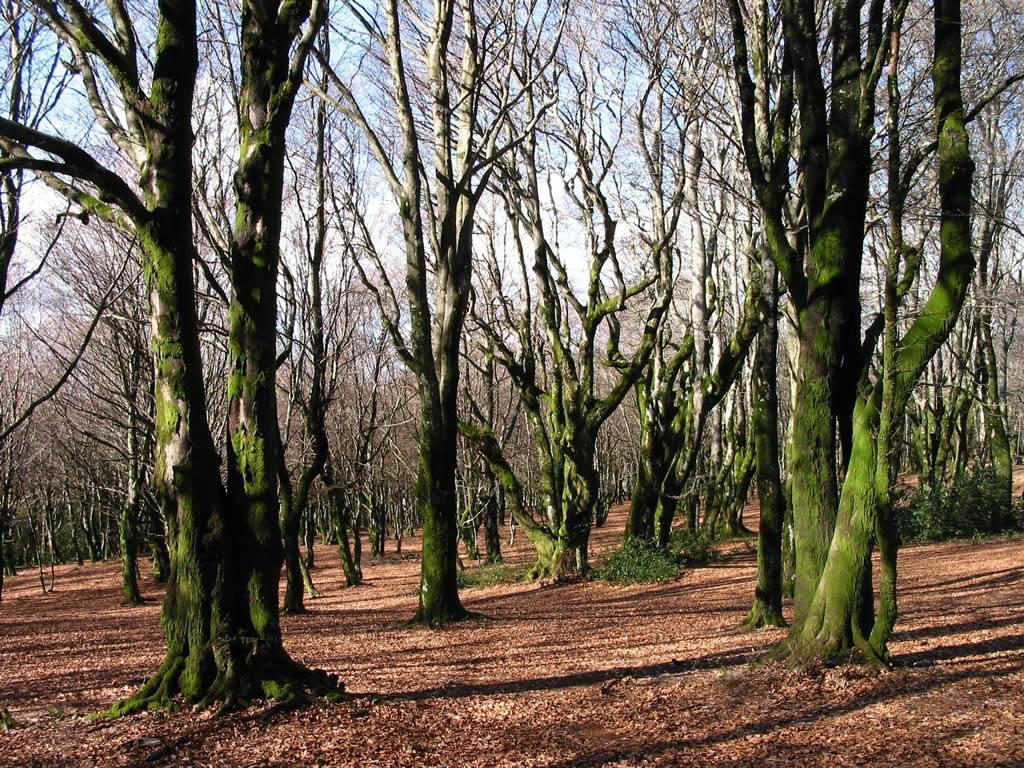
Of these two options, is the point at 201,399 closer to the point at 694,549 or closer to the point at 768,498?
the point at 768,498

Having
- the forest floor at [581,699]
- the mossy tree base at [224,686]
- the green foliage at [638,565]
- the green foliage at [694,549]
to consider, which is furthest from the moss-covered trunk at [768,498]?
the green foliage at [694,549]

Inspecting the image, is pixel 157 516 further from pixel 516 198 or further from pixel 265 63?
pixel 265 63

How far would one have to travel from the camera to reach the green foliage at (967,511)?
57.0 ft

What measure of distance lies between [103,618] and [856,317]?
13096mm

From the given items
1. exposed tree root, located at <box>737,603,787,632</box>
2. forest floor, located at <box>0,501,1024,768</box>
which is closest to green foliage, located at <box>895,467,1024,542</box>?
forest floor, located at <box>0,501,1024,768</box>

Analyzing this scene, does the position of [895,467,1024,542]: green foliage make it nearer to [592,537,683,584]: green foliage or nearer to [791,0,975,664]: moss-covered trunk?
[592,537,683,584]: green foliage

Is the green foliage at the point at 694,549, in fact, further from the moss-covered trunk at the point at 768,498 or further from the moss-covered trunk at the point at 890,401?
the moss-covered trunk at the point at 890,401

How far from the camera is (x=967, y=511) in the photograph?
17531 millimetres

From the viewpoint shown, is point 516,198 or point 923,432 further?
point 923,432

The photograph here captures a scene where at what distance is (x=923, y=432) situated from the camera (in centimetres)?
2639

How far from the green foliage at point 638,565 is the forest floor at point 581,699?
10.6ft

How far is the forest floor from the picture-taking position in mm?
4086

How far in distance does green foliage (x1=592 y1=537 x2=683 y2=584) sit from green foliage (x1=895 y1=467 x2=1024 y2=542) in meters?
6.56

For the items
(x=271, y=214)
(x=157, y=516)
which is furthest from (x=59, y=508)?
(x=271, y=214)
